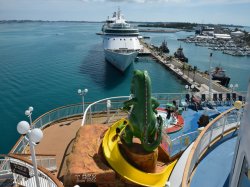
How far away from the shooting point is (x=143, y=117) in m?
11.1

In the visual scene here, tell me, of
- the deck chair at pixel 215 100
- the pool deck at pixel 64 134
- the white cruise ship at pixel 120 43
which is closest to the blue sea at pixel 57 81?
the white cruise ship at pixel 120 43

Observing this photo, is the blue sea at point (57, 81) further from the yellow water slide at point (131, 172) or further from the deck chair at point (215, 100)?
the deck chair at point (215, 100)

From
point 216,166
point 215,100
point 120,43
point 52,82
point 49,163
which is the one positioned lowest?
point 52,82

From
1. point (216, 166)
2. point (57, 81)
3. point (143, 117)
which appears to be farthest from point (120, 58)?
point (216, 166)

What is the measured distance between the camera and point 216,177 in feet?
23.1

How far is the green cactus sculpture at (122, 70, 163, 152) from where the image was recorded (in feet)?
35.4

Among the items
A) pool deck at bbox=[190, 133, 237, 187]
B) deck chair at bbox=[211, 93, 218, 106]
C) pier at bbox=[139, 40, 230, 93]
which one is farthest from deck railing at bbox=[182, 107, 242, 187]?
pier at bbox=[139, 40, 230, 93]

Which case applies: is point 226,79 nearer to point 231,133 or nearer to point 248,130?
point 231,133

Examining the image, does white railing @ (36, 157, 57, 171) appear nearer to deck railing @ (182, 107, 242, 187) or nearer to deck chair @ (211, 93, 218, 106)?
deck railing @ (182, 107, 242, 187)

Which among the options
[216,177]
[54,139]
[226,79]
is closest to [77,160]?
[54,139]

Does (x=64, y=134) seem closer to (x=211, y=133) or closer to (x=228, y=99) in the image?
(x=211, y=133)

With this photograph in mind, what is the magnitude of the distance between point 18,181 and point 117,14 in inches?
2802

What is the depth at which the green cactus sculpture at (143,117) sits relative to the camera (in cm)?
1079

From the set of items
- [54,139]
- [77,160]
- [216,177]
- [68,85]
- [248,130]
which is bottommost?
[68,85]
